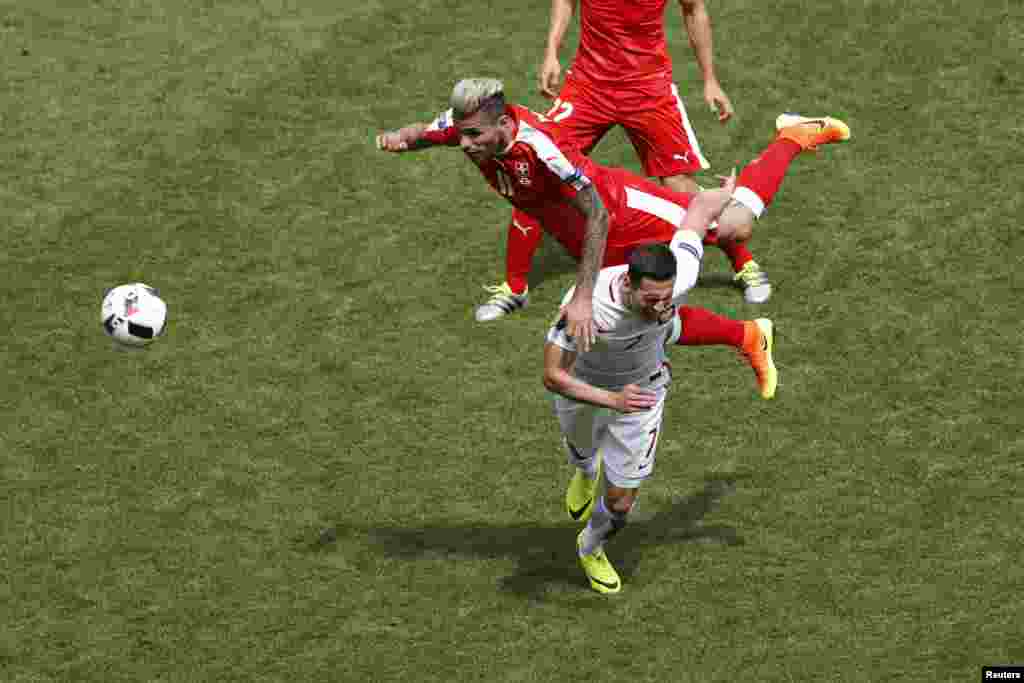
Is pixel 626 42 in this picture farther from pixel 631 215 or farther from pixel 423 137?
pixel 423 137

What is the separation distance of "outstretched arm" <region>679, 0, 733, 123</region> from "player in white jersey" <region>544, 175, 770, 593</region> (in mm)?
3563

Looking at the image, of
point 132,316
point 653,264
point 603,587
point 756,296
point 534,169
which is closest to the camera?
point 653,264

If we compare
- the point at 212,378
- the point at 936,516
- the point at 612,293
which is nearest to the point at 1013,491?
the point at 936,516

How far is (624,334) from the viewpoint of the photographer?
39.5ft

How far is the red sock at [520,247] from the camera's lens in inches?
630

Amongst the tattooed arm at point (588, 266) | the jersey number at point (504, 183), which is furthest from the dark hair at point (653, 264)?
the jersey number at point (504, 183)

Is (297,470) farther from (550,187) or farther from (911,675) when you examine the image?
(911,675)

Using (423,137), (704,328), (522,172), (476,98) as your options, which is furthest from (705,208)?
(423,137)

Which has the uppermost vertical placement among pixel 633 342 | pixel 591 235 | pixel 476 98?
pixel 476 98

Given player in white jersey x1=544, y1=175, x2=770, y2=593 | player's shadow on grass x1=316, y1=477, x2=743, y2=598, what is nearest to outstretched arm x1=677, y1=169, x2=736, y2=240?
player in white jersey x1=544, y1=175, x2=770, y2=593

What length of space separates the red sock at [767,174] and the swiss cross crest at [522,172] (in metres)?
1.65

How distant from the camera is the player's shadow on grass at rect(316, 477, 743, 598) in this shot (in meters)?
13.4

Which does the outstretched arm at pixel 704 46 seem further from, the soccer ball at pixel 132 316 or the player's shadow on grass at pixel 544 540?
the soccer ball at pixel 132 316

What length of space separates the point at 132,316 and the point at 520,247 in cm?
345
